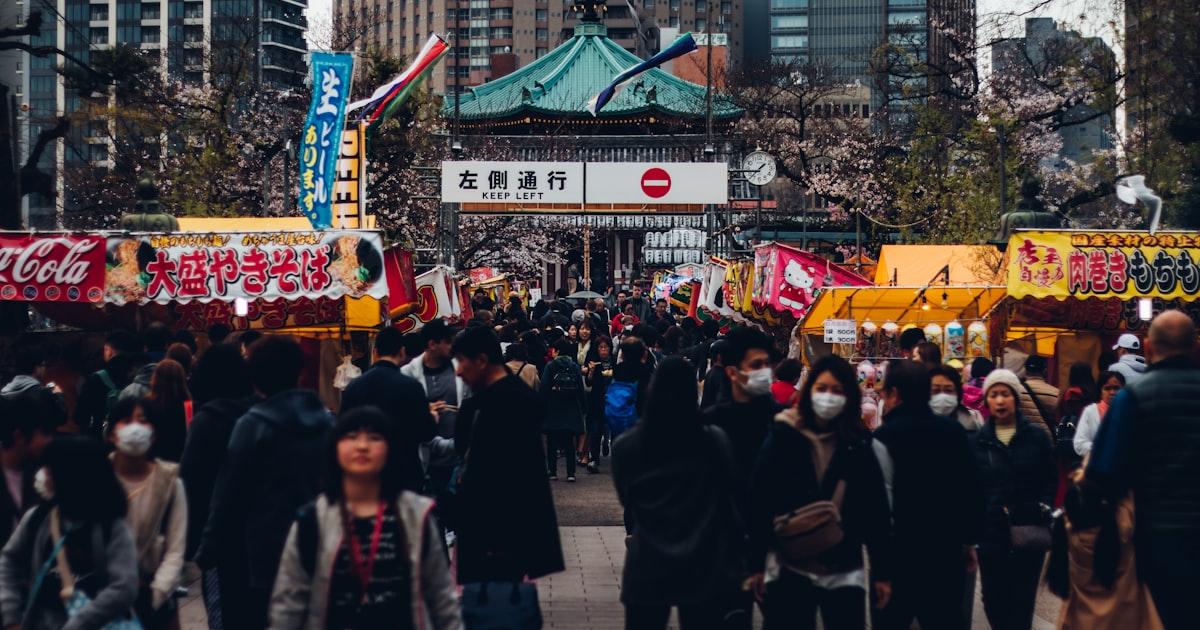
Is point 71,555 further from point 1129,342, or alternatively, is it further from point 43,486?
point 1129,342

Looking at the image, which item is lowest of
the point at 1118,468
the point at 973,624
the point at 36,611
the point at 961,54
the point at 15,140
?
the point at 973,624

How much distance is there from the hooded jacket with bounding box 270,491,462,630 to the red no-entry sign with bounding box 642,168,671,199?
23192 mm

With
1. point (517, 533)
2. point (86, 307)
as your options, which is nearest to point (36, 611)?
point (517, 533)

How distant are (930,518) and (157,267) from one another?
10.1m

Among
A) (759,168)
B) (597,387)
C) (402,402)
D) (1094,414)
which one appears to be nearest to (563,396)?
(597,387)

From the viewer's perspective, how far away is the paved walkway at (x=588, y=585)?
28.5ft

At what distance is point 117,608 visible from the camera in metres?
5.31

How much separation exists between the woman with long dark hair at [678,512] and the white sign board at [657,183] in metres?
21.8

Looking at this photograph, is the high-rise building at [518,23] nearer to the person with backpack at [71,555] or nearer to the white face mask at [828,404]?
the white face mask at [828,404]

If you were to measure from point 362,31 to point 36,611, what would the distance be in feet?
107

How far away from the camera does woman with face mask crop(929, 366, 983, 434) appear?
8.15 metres

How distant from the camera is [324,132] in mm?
17328

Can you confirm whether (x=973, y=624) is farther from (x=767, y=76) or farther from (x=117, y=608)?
(x=767, y=76)

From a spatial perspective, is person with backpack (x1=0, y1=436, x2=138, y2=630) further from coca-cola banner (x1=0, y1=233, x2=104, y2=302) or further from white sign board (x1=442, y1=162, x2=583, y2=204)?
white sign board (x1=442, y1=162, x2=583, y2=204)
